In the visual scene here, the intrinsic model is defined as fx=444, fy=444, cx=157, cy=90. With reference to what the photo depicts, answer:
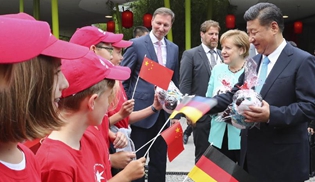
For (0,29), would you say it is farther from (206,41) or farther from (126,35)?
(126,35)

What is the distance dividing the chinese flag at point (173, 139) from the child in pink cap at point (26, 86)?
1.48 meters

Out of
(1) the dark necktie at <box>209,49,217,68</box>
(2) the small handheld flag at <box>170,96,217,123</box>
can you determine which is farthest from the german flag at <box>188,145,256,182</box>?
(1) the dark necktie at <box>209,49,217,68</box>

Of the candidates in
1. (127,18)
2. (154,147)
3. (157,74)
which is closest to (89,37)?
(157,74)

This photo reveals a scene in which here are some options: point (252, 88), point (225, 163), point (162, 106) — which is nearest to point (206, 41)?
point (162, 106)

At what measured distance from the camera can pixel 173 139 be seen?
109 inches

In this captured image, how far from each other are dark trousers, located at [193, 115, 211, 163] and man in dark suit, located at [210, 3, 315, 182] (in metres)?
1.65

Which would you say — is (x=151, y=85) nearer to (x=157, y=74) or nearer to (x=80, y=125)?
(x=157, y=74)

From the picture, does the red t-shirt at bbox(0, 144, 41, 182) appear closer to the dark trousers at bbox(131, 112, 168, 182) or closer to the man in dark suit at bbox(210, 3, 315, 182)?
the man in dark suit at bbox(210, 3, 315, 182)

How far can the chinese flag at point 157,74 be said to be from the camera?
3355mm

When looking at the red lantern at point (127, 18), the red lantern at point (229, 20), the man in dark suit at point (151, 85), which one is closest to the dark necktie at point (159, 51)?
the man in dark suit at point (151, 85)

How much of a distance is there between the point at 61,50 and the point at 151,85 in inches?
117

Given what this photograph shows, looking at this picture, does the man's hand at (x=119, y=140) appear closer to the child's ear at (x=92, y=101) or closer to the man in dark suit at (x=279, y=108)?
the man in dark suit at (x=279, y=108)

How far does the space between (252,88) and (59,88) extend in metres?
1.70

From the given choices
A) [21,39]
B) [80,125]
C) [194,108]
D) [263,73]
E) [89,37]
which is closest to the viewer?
[21,39]
